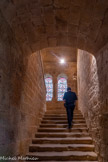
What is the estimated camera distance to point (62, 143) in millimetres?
4008

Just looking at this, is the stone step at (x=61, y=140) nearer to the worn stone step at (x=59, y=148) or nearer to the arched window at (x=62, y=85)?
the worn stone step at (x=59, y=148)

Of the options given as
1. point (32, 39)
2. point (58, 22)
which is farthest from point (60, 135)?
point (58, 22)

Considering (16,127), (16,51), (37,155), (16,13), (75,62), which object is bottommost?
(37,155)

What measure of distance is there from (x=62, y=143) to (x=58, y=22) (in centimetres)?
301

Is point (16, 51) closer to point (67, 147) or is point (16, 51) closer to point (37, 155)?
point (37, 155)

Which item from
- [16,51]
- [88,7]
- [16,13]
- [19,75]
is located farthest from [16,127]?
[88,7]

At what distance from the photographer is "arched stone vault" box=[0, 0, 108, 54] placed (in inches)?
87.4

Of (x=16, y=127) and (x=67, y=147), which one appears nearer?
(x=16, y=127)

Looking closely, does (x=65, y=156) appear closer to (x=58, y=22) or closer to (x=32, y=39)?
(x=32, y=39)

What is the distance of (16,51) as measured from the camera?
9.00 feet

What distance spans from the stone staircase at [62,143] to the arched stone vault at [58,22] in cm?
235

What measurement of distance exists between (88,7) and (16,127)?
7.60ft

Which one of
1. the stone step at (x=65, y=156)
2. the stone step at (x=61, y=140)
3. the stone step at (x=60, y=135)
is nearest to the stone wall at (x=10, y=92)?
the stone step at (x=65, y=156)

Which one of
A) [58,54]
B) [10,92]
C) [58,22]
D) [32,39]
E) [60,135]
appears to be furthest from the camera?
[58,54]
